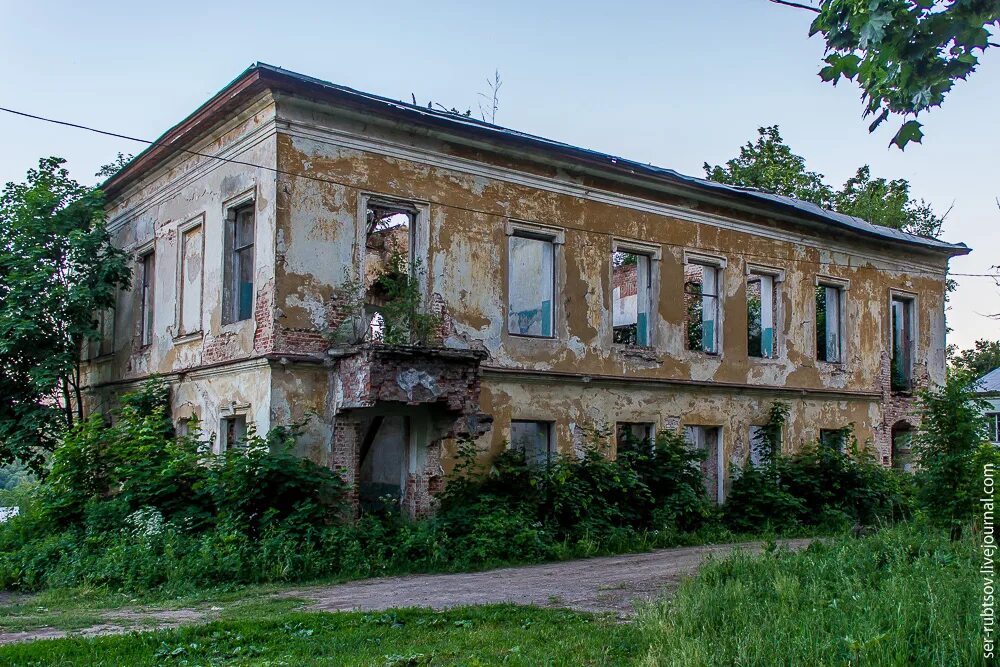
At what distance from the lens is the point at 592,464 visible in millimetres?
15875

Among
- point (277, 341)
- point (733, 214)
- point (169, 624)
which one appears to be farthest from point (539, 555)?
A: point (733, 214)

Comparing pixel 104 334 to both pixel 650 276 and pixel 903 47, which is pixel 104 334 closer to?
pixel 650 276

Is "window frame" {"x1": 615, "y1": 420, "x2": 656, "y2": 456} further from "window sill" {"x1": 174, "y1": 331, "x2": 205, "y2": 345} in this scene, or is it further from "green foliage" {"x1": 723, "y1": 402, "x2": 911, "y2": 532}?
"window sill" {"x1": 174, "y1": 331, "x2": 205, "y2": 345}

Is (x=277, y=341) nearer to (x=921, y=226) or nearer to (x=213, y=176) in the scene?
(x=213, y=176)

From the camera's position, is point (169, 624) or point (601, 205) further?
point (601, 205)

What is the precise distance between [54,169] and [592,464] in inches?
474

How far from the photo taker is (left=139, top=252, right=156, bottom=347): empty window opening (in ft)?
58.9

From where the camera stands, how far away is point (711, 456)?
62.0 feet

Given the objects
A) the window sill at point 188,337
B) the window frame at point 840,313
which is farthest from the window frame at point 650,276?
the window sill at point 188,337

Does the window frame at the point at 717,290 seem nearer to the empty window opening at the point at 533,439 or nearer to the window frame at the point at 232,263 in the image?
the empty window opening at the point at 533,439

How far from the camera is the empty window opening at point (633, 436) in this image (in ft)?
56.4

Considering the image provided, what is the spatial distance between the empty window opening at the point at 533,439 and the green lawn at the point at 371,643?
7618mm

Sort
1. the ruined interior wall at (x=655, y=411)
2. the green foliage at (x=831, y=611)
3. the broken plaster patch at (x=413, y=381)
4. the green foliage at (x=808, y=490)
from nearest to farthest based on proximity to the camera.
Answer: the green foliage at (x=831, y=611)
the broken plaster patch at (x=413, y=381)
the ruined interior wall at (x=655, y=411)
the green foliage at (x=808, y=490)

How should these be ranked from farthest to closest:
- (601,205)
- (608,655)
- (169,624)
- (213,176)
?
(601,205) → (213,176) → (169,624) → (608,655)
